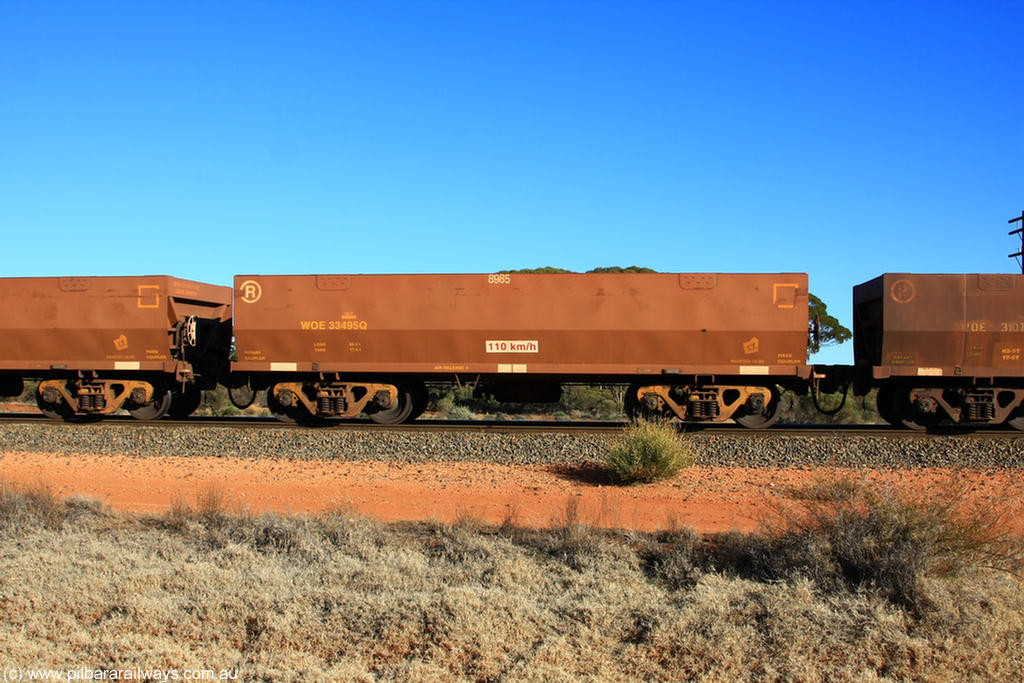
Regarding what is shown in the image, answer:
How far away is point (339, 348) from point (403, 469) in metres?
4.66

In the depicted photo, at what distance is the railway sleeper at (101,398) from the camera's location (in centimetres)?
1587

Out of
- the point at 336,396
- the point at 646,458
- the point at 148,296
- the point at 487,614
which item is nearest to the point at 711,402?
the point at 646,458

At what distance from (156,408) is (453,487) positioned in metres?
9.62

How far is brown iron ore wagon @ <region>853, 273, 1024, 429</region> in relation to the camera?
1363 centimetres

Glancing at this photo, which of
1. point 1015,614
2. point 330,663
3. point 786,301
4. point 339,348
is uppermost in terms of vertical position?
point 786,301

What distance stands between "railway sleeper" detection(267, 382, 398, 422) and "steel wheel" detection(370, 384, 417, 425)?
153 mm

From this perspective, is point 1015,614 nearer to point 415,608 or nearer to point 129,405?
point 415,608

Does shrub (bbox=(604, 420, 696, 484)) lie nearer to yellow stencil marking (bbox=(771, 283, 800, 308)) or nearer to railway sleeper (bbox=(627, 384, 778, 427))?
railway sleeper (bbox=(627, 384, 778, 427))

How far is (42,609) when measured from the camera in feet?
16.4

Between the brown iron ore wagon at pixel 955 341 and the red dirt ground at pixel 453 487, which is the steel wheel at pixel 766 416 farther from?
the red dirt ground at pixel 453 487

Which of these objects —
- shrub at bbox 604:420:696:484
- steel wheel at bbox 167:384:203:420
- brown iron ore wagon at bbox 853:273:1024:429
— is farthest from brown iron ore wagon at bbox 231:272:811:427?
shrub at bbox 604:420:696:484

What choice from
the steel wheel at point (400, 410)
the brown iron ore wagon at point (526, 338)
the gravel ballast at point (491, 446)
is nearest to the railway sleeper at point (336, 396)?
the brown iron ore wagon at point (526, 338)

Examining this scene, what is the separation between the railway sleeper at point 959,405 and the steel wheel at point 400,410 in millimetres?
9934

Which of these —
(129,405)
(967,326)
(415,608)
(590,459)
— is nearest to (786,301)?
(967,326)
